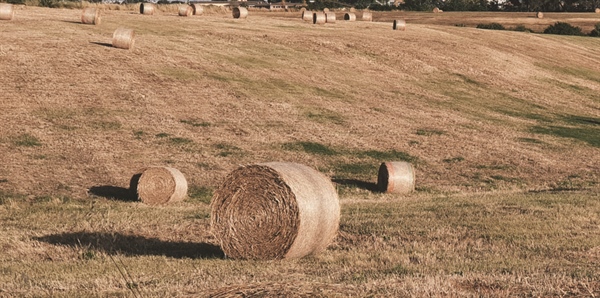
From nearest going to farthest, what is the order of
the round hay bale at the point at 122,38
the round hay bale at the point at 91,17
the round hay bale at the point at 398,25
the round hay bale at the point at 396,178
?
1. the round hay bale at the point at 396,178
2. the round hay bale at the point at 122,38
3. the round hay bale at the point at 91,17
4. the round hay bale at the point at 398,25

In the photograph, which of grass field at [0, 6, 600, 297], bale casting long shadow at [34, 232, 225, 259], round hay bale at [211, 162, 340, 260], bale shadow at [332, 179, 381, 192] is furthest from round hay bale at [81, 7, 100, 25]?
round hay bale at [211, 162, 340, 260]

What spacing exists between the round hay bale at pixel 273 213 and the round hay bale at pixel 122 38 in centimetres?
3128

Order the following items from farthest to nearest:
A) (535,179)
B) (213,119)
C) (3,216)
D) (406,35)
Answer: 1. (406,35)
2. (213,119)
3. (535,179)
4. (3,216)

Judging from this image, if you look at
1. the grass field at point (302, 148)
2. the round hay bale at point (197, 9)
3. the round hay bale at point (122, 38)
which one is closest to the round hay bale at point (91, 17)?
the grass field at point (302, 148)

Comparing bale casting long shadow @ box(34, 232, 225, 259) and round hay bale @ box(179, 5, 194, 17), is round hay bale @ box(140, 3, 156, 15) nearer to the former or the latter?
round hay bale @ box(179, 5, 194, 17)

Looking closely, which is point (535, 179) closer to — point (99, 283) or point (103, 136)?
point (103, 136)

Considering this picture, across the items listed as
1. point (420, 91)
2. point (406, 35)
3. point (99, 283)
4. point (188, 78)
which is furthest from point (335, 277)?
point (406, 35)

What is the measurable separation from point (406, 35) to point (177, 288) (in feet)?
180

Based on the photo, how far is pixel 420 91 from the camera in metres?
48.2

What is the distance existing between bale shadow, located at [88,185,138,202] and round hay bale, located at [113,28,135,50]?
816 inches

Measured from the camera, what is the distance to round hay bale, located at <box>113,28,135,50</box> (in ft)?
149

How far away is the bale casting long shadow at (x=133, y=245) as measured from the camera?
16312mm

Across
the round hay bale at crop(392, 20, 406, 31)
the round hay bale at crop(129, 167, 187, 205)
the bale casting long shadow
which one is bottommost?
the round hay bale at crop(129, 167, 187, 205)

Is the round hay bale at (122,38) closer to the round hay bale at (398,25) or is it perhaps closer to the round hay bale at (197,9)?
the round hay bale at (197,9)
